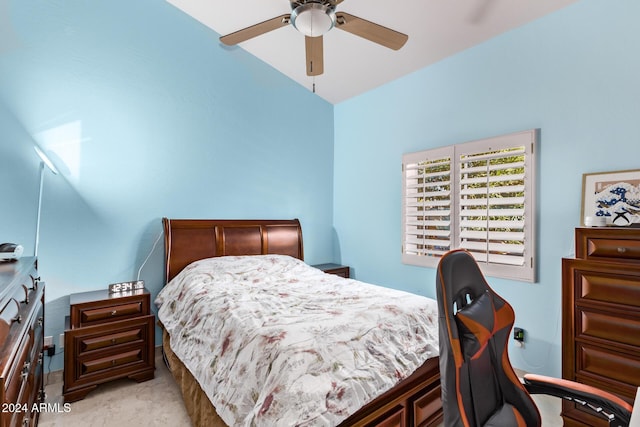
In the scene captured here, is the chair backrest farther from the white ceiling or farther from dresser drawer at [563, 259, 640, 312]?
the white ceiling

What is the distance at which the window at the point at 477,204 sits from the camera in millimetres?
2775

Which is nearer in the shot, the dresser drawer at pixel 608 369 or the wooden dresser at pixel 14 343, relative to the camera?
the wooden dresser at pixel 14 343

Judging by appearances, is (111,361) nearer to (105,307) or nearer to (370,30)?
(105,307)

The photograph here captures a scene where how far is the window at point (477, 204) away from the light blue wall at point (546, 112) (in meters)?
0.10

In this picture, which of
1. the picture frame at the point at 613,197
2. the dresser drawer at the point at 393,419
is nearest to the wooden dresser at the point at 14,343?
the dresser drawer at the point at 393,419

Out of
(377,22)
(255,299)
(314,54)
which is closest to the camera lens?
(255,299)

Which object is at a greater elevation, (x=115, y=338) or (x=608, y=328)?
(x=608, y=328)

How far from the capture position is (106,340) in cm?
254

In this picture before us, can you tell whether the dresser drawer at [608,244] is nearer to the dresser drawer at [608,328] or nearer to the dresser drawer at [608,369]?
the dresser drawer at [608,328]

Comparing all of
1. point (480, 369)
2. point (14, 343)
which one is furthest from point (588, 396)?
point (14, 343)

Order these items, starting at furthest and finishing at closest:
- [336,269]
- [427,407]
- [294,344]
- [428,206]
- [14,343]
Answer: [336,269]
[428,206]
[427,407]
[294,344]
[14,343]

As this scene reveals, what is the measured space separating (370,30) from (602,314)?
95.2 inches

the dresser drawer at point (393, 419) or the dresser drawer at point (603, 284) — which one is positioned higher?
the dresser drawer at point (603, 284)

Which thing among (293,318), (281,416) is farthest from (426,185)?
(281,416)
